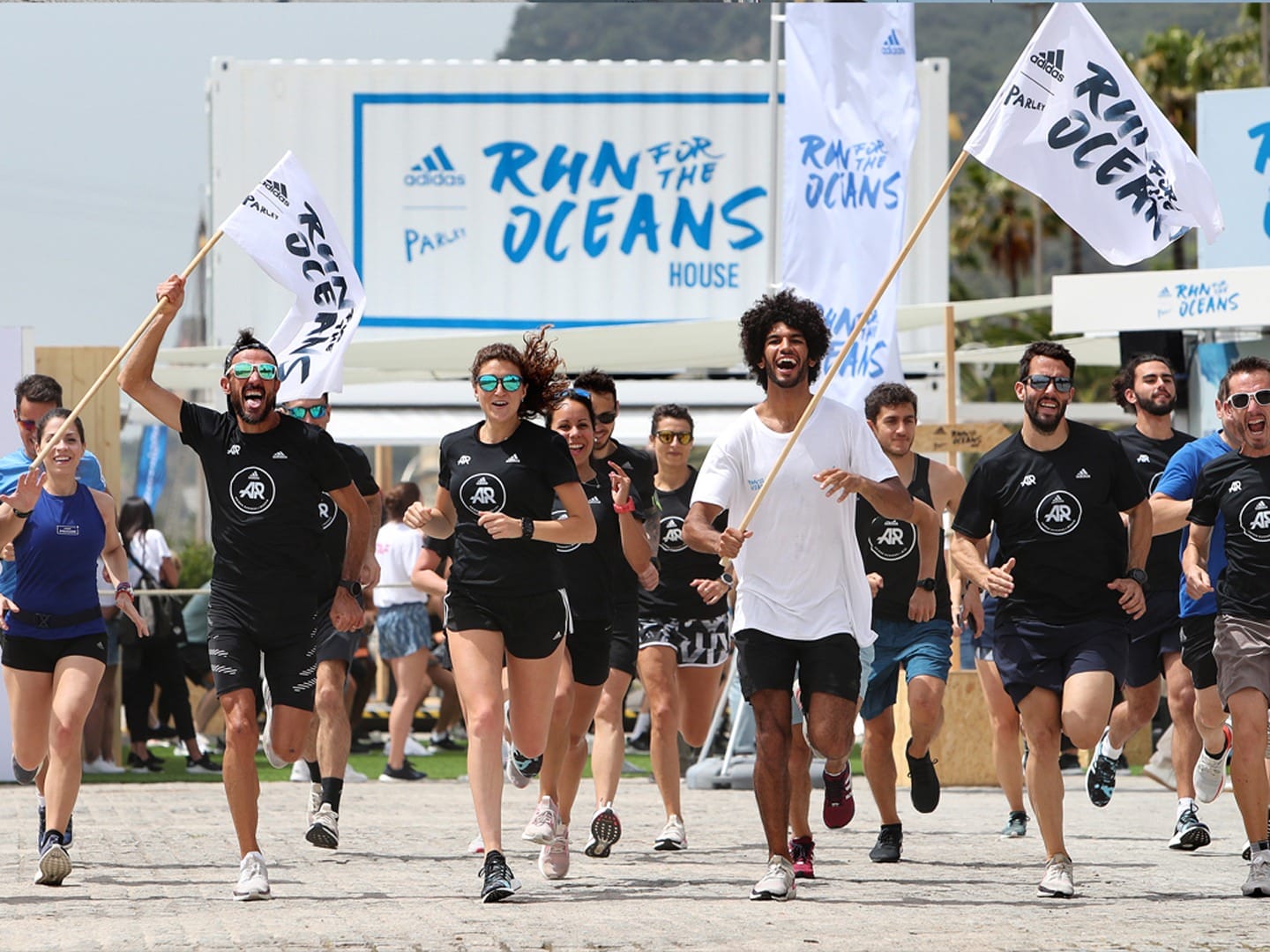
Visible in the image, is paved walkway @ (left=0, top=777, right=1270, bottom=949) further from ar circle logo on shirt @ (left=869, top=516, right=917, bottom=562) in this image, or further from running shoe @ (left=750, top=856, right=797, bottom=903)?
ar circle logo on shirt @ (left=869, top=516, right=917, bottom=562)

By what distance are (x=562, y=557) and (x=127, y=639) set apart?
273 inches

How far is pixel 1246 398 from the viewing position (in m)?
8.14

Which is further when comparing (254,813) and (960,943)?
(254,813)

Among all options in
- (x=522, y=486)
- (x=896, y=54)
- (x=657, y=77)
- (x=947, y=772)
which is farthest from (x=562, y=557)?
(x=657, y=77)

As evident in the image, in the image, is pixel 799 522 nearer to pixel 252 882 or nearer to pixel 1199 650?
pixel 252 882

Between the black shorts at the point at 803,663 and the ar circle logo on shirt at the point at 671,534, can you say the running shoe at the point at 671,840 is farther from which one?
the black shorts at the point at 803,663

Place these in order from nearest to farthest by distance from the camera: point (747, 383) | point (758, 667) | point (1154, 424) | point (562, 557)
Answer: point (758, 667) < point (562, 557) < point (1154, 424) < point (747, 383)

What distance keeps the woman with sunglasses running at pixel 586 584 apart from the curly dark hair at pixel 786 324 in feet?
3.43

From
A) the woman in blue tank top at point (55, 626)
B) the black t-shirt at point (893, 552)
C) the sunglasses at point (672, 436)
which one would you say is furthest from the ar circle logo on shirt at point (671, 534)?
the woman in blue tank top at point (55, 626)

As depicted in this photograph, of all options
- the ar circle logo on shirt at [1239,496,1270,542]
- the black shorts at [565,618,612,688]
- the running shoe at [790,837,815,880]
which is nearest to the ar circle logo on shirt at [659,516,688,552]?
the black shorts at [565,618,612,688]

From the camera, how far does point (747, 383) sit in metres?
19.4

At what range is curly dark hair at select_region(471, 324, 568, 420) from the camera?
810 centimetres

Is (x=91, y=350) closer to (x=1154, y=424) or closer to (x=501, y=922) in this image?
(x=1154, y=424)

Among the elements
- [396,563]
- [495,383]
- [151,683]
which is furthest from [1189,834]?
[151,683]
